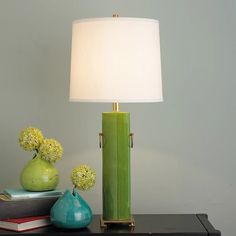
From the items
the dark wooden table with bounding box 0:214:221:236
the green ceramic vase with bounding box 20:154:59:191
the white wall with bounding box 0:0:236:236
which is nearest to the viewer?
the dark wooden table with bounding box 0:214:221:236

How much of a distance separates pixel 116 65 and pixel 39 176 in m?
0.46

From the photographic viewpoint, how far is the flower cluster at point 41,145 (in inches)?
74.6

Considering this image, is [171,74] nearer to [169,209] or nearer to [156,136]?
Answer: [156,136]

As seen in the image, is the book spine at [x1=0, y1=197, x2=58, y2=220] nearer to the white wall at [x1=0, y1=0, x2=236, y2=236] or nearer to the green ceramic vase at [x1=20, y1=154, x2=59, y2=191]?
the green ceramic vase at [x1=20, y1=154, x2=59, y2=191]

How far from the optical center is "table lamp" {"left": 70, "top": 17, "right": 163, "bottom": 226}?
5.80 feet

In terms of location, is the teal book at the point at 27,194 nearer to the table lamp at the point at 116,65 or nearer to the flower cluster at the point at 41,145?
the flower cluster at the point at 41,145

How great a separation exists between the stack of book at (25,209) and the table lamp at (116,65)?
232 mm

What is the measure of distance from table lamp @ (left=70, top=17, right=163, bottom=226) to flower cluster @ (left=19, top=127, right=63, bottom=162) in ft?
0.63

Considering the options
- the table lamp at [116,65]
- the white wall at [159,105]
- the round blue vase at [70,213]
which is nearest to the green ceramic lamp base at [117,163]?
the table lamp at [116,65]

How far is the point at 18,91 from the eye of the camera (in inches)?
87.7

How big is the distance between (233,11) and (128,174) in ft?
2.63

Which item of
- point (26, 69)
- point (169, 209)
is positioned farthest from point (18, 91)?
point (169, 209)

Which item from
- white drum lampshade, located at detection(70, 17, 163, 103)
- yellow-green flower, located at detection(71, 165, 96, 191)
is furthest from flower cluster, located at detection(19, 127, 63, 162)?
white drum lampshade, located at detection(70, 17, 163, 103)

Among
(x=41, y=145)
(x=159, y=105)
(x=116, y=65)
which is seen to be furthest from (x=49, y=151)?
(x=159, y=105)
